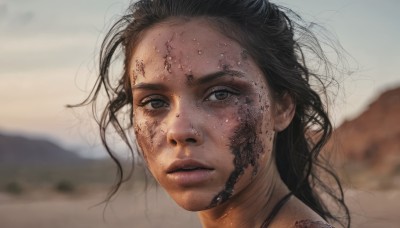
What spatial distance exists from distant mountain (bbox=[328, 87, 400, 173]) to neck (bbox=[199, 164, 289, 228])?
1168 inches

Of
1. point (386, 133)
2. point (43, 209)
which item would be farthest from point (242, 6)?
point (386, 133)

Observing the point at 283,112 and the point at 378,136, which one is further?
the point at 378,136

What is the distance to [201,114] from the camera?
9.23ft

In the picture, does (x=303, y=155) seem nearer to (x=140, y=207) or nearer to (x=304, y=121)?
(x=304, y=121)

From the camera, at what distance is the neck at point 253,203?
10.2 ft

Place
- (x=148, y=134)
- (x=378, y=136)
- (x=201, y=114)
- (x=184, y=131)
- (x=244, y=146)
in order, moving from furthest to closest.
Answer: (x=378, y=136)
(x=148, y=134)
(x=244, y=146)
(x=201, y=114)
(x=184, y=131)

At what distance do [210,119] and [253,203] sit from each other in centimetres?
56

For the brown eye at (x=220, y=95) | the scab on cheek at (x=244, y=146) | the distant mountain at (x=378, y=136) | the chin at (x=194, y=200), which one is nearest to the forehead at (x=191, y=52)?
the brown eye at (x=220, y=95)

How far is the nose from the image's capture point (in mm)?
2703

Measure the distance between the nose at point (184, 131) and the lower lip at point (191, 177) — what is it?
0.41 ft

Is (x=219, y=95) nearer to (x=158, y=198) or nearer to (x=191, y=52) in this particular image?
(x=191, y=52)

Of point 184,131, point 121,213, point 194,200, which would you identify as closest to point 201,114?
point 184,131

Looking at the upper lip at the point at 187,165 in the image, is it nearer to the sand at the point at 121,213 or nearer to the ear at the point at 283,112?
the ear at the point at 283,112

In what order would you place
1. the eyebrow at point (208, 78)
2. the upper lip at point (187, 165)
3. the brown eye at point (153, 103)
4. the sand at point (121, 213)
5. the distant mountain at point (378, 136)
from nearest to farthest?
the upper lip at point (187, 165)
the eyebrow at point (208, 78)
the brown eye at point (153, 103)
the sand at point (121, 213)
the distant mountain at point (378, 136)
